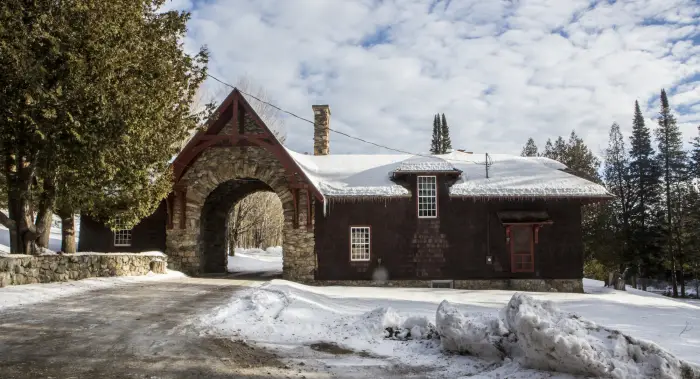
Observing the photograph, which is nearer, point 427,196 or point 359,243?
point 359,243

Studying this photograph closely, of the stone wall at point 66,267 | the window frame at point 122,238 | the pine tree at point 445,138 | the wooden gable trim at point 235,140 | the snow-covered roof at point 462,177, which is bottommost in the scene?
the stone wall at point 66,267

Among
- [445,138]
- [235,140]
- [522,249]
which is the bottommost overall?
[522,249]

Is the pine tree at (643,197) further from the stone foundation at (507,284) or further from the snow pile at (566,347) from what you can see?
the snow pile at (566,347)

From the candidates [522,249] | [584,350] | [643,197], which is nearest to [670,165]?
[643,197]

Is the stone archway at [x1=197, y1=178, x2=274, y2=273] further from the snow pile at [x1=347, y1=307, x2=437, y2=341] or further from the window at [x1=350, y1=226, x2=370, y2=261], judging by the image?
the snow pile at [x1=347, y1=307, x2=437, y2=341]

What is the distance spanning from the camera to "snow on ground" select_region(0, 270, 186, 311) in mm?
10242

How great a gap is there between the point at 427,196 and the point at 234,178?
825cm

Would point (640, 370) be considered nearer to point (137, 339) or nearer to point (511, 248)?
point (137, 339)

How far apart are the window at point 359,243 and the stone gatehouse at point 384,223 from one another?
1.7 inches

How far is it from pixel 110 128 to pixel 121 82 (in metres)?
1.56

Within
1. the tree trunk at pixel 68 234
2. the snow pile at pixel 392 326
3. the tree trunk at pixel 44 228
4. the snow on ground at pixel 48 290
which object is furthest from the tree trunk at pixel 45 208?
the snow pile at pixel 392 326

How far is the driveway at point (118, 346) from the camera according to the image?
601cm

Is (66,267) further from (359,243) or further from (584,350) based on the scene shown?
(584,350)

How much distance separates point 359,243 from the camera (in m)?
21.0
